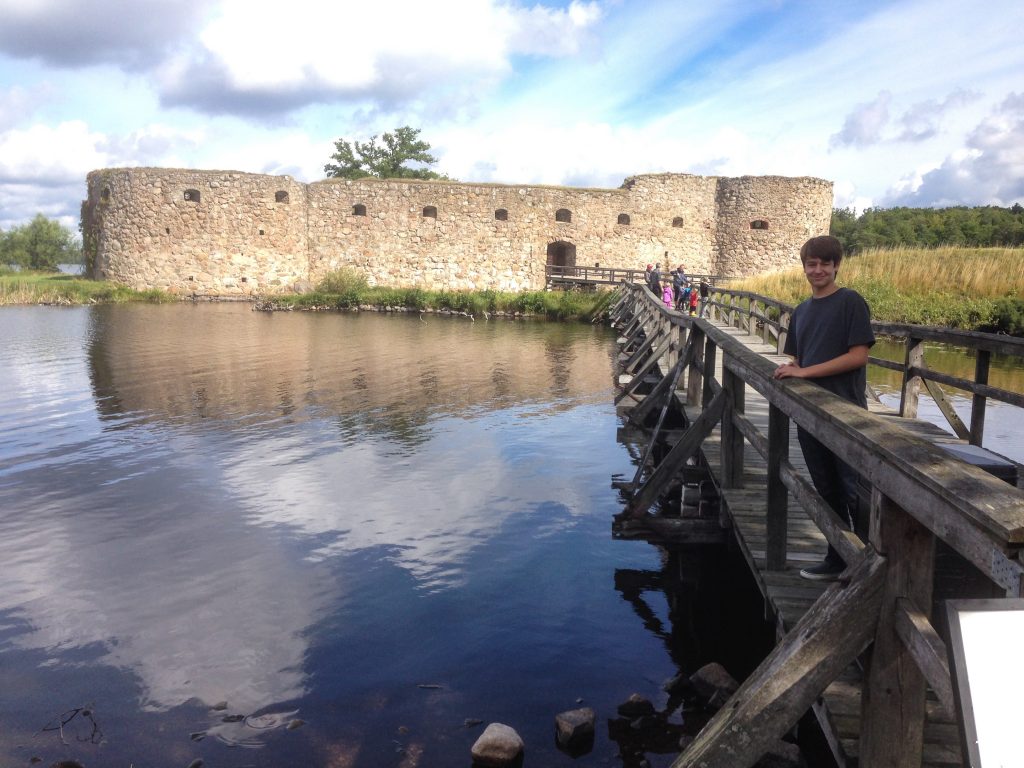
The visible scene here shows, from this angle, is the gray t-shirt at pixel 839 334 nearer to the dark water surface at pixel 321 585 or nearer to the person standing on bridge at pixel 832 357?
the person standing on bridge at pixel 832 357

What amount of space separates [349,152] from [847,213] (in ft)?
125

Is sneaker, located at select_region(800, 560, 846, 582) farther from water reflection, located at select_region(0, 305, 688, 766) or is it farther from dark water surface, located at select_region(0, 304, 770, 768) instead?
water reflection, located at select_region(0, 305, 688, 766)

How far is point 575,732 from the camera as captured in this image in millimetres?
3070

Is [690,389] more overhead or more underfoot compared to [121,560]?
more overhead

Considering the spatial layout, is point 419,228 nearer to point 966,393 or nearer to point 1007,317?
point 1007,317

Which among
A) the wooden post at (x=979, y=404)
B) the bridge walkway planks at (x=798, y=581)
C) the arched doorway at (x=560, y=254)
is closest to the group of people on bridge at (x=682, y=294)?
the arched doorway at (x=560, y=254)

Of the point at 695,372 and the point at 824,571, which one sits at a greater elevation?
the point at 695,372

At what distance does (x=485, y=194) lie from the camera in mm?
27484

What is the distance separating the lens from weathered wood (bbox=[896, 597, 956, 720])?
1.39m

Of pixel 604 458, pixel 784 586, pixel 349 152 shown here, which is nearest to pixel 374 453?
pixel 604 458

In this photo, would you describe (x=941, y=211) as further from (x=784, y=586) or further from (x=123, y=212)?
(x=784, y=586)

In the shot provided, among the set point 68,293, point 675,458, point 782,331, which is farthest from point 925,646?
point 68,293

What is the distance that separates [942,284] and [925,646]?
14.8 m

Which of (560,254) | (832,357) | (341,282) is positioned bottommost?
(832,357)
